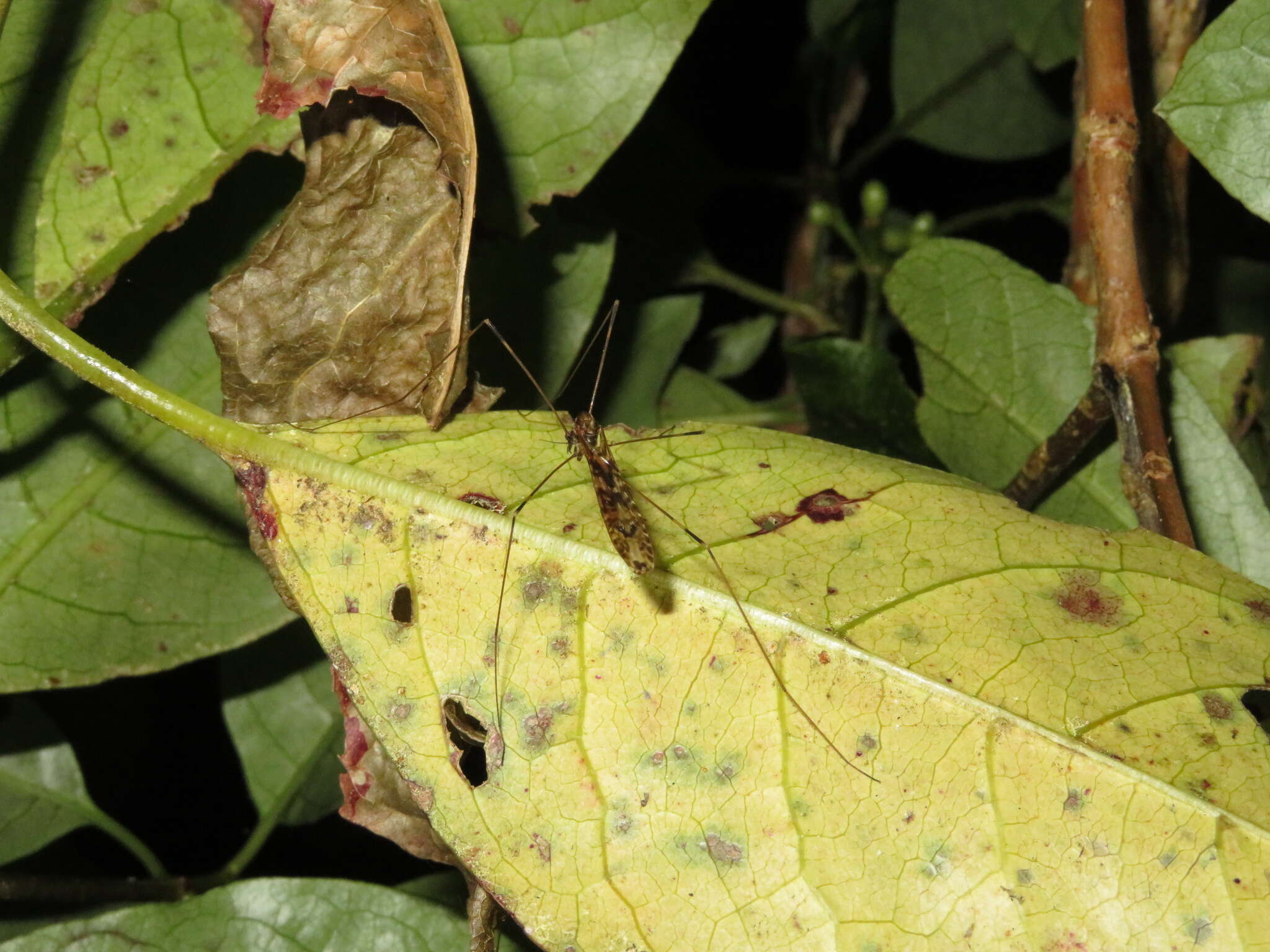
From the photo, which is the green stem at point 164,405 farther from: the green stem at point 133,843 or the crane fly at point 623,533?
the green stem at point 133,843

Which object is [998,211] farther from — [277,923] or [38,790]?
[38,790]

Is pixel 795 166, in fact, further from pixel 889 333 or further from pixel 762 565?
pixel 762 565

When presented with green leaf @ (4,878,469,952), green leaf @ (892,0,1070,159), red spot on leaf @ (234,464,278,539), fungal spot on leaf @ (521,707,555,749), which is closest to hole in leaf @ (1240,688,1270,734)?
fungal spot on leaf @ (521,707,555,749)

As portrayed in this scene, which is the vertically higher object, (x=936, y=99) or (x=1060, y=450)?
(x=936, y=99)

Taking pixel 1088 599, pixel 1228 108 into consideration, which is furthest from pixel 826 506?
pixel 1228 108

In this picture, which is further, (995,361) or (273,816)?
(273,816)

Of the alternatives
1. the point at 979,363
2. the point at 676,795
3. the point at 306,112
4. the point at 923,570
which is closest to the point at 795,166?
the point at 979,363

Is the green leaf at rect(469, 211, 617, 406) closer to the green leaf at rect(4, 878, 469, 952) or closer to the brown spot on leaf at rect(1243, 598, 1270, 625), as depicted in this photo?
the green leaf at rect(4, 878, 469, 952)
